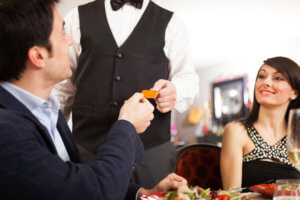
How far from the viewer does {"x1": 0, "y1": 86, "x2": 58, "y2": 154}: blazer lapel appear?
2.40 ft

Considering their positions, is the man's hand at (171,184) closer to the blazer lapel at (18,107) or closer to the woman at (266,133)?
A: the blazer lapel at (18,107)

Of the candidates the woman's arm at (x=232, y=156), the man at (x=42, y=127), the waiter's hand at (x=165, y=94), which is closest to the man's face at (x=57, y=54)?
the man at (x=42, y=127)

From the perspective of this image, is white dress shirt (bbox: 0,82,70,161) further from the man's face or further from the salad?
the salad

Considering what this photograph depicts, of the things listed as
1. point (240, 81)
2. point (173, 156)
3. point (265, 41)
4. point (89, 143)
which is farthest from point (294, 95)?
point (240, 81)

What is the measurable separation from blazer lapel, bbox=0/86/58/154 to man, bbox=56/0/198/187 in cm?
64

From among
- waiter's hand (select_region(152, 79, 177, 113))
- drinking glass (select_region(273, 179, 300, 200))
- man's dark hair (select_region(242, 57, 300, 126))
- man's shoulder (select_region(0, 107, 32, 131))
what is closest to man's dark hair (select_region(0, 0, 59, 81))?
Result: man's shoulder (select_region(0, 107, 32, 131))

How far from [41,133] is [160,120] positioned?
79cm

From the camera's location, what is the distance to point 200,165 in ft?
5.71

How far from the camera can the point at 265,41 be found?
21.3 ft

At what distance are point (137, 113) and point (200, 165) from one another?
100 cm

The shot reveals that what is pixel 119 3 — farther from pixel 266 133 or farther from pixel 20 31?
pixel 266 133

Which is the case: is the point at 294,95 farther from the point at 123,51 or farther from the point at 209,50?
the point at 209,50

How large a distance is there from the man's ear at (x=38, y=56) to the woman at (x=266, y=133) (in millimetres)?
1251

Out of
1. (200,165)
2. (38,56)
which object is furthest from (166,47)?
(38,56)
